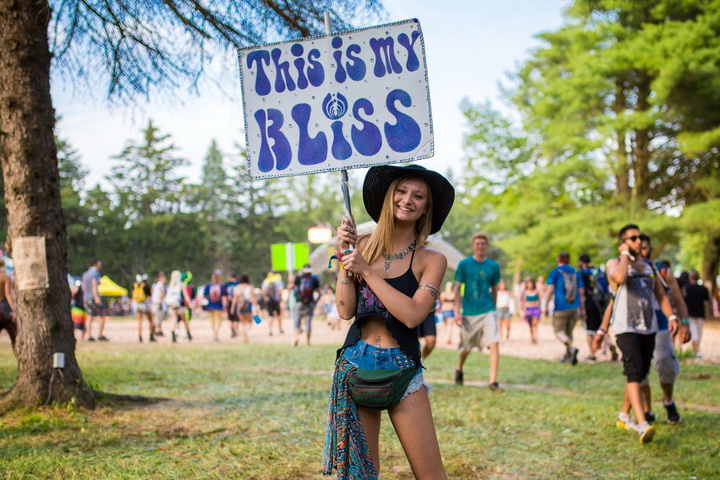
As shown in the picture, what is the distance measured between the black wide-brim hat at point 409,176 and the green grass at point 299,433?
215cm

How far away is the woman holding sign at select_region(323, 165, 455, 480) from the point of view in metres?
2.83

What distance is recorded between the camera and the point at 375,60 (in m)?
3.40

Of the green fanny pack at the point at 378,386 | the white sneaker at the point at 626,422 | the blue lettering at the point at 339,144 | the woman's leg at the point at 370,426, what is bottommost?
the white sneaker at the point at 626,422

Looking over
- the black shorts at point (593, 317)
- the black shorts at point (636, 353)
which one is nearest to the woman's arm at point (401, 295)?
the black shorts at point (636, 353)

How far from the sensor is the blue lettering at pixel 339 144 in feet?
11.1

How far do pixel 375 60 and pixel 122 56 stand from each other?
12.4ft

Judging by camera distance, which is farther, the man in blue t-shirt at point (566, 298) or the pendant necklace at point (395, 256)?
→ the man in blue t-shirt at point (566, 298)

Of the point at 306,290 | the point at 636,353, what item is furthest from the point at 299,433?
the point at 306,290

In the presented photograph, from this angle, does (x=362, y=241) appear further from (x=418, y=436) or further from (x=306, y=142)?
(x=418, y=436)

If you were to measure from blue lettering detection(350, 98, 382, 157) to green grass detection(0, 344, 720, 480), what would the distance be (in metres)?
2.30

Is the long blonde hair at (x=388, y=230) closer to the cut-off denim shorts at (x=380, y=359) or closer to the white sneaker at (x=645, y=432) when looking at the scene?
the cut-off denim shorts at (x=380, y=359)

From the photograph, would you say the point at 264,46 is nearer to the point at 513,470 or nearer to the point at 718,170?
the point at 513,470

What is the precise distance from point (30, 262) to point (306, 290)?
9251 millimetres

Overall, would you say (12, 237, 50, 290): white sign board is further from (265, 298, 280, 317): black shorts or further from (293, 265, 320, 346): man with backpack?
(265, 298, 280, 317): black shorts
